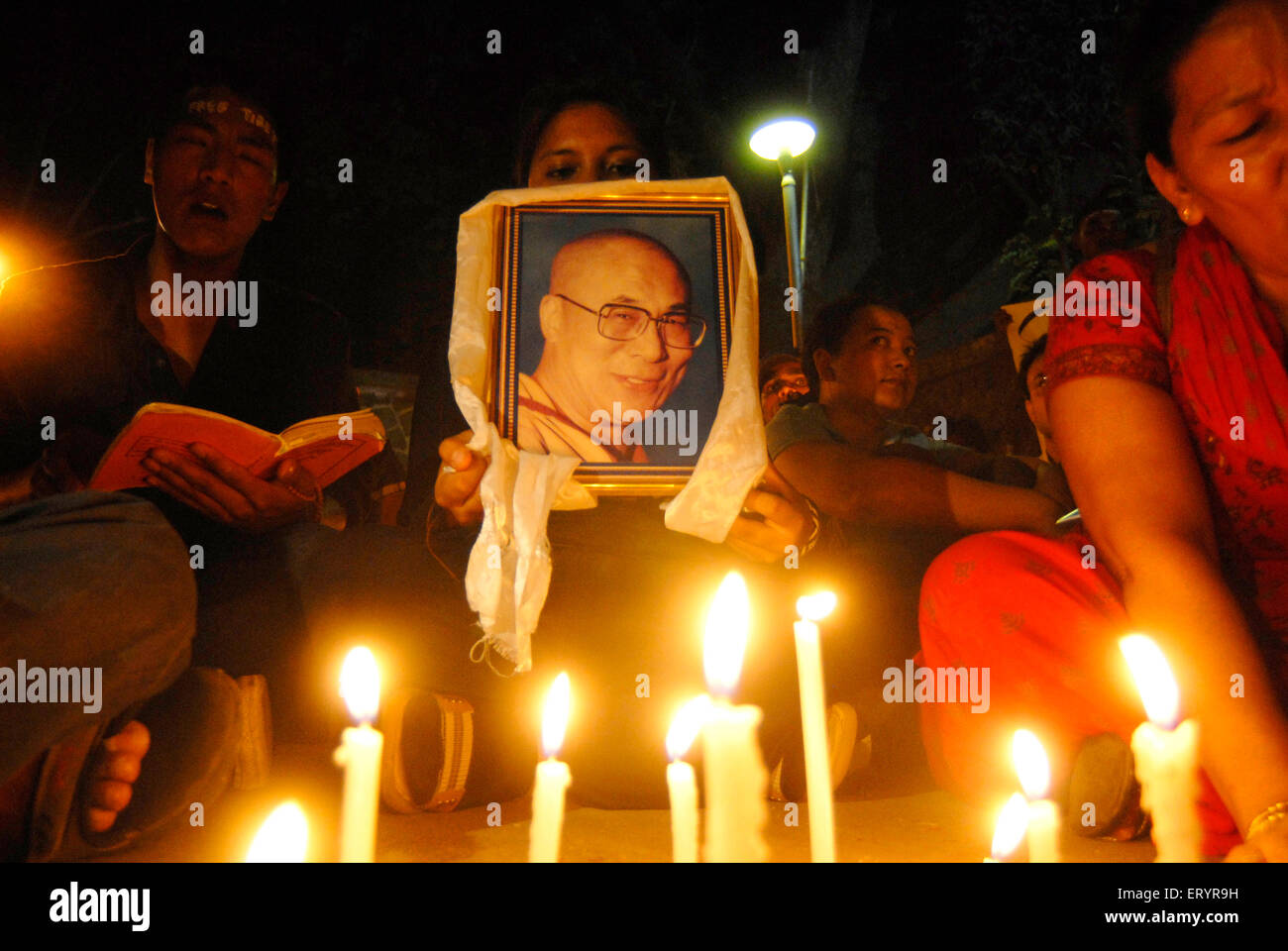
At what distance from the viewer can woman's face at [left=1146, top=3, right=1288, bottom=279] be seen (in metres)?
1.62

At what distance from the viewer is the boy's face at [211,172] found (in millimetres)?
2674

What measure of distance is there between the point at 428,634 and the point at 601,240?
3.41 ft

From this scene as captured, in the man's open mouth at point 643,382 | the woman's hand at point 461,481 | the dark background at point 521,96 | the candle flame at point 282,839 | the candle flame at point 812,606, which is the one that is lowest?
the candle flame at point 282,839

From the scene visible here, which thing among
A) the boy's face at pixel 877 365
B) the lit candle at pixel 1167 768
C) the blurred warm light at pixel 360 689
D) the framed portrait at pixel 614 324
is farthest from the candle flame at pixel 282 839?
the boy's face at pixel 877 365

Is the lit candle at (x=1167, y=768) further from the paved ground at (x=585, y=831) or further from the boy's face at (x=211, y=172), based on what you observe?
the boy's face at (x=211, y=172)

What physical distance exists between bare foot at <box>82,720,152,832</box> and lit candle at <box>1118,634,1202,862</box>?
1.69 m

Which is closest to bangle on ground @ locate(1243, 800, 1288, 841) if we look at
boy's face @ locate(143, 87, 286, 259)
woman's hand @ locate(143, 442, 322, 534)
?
woman's hand @ locate(143, 442, 322, 534)

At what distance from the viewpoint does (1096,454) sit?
174 cm

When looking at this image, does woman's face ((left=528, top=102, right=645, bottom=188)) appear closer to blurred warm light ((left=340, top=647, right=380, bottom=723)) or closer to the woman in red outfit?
the woman in red outfit

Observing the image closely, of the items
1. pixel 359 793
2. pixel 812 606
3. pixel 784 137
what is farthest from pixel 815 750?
pixel 784 137

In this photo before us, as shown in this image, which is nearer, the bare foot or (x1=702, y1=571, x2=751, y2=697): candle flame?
(x1=702, y1=571, x2=751, y2=697): candle flame

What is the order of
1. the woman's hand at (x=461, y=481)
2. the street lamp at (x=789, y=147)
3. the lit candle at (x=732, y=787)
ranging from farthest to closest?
1. the street lamp at (x=789, y=147)
2. the woman's hand at (x=461, y=481)
3. the lit candle at (x=732, y=787)

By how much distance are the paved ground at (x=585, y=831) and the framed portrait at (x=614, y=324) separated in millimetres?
813
